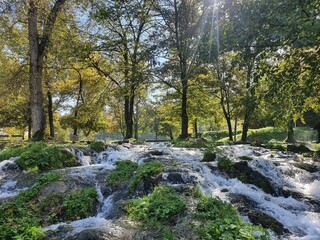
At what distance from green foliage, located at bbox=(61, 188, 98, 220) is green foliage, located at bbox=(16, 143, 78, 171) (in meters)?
2.62

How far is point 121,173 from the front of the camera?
7.49 meters

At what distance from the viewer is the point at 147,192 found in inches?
250

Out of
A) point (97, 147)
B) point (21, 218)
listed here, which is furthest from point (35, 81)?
point (21, 218)

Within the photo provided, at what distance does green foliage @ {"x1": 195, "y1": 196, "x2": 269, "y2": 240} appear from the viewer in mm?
4107

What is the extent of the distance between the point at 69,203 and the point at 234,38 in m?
5.47

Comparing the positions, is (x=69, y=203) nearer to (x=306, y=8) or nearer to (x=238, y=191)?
(x=238, y=191)

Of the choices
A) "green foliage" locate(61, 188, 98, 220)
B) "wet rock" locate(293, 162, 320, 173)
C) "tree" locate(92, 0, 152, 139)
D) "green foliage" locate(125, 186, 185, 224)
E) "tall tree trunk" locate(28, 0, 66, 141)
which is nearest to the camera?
"green foliage" locate(125, 186, 185, 224)

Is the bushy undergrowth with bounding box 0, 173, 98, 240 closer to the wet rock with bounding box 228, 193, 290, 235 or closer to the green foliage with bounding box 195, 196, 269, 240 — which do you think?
the green foliage with bounding box 195, 196, 269, 240

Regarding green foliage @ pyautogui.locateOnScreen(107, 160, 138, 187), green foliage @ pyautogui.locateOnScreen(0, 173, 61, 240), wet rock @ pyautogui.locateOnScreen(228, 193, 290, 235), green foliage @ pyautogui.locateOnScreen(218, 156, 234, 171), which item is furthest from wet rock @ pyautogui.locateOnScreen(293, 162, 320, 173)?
green foliage @ pyautogui.locateOnScreen(0, 173, 61, 240)

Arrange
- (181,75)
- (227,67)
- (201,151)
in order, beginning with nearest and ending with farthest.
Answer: (201,151) < (181,75) < (227,67)

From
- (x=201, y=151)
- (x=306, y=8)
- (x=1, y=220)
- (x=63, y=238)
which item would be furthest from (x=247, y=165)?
(x=1, y=220)

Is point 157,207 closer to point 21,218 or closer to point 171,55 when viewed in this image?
point 21,218

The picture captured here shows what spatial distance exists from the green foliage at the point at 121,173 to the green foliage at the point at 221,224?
8.31 feet

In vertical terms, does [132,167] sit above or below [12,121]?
below
